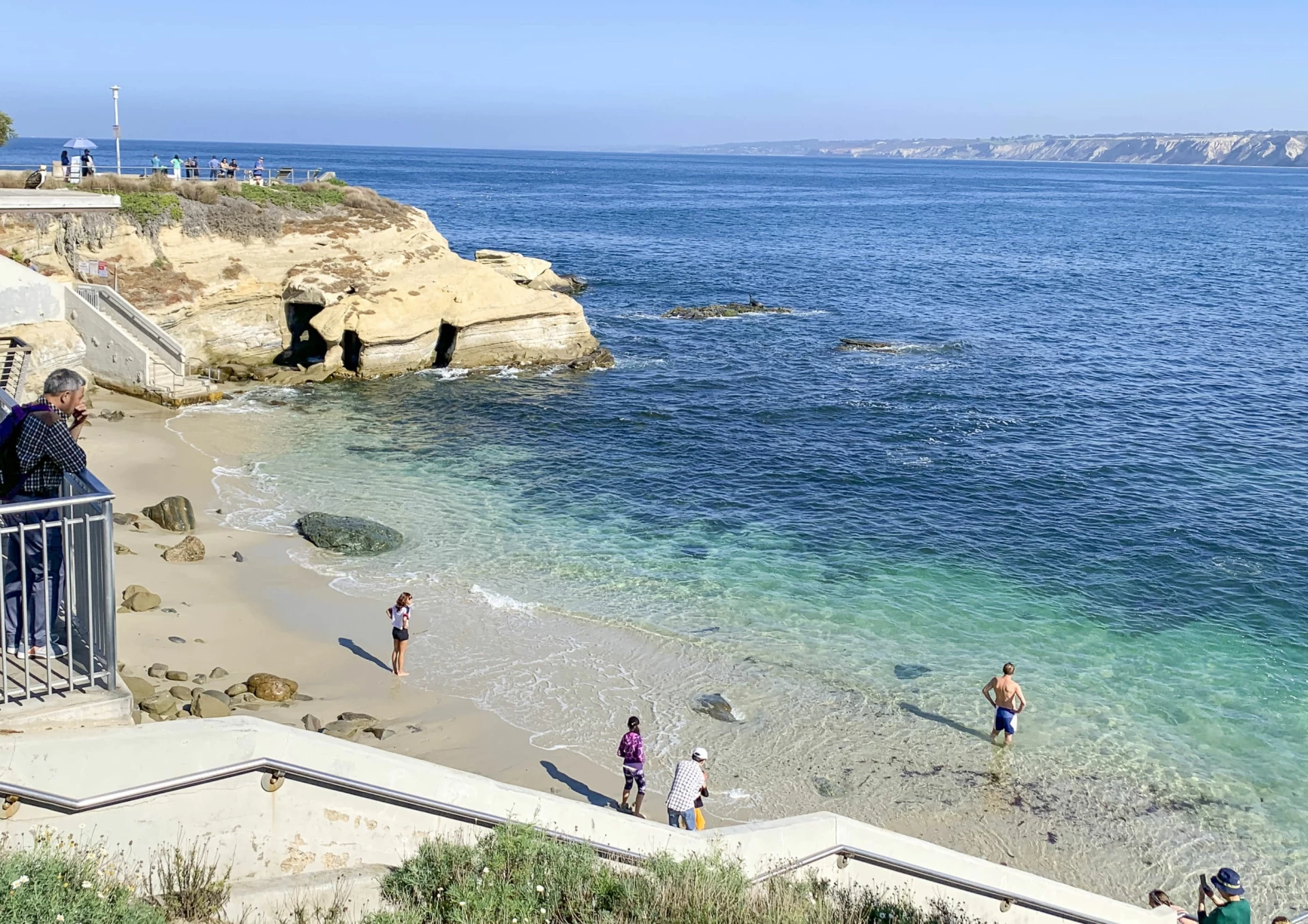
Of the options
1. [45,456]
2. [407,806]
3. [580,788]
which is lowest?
[580,788]

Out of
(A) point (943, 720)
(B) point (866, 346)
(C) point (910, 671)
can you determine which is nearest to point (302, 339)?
(B) point (866, 346)

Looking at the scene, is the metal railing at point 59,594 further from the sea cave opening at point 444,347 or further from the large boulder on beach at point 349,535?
the sea cave opening at point 444,347

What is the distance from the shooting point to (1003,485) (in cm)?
2711

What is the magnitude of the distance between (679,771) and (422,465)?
15978 mm

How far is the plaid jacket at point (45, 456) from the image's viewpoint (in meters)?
7.27

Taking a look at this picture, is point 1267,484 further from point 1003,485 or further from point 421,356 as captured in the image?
point 421,356

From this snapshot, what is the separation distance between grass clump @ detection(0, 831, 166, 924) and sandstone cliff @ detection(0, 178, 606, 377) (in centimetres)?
3019

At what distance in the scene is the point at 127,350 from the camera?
30750 mm

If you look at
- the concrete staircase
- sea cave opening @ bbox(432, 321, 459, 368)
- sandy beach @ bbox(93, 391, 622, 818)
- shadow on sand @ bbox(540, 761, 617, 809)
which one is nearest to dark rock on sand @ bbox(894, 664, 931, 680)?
sandy beach @ bbox(93, 391, 622, 818)

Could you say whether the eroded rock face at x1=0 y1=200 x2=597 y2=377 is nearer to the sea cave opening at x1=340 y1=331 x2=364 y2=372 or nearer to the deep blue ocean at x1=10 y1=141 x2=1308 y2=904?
the sea cave opening at x1=340 y1=331 x2=364 y2=372

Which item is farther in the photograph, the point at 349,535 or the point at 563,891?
the point at 349,535

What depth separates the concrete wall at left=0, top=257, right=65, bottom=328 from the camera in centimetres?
2873

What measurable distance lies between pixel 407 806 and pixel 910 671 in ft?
37.9

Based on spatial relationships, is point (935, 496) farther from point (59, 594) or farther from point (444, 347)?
point (59, 594)
